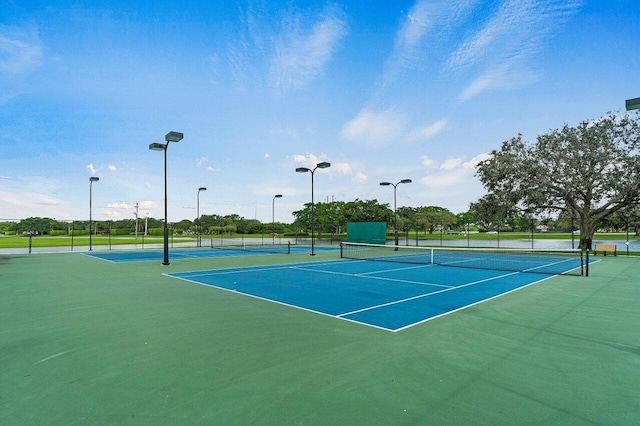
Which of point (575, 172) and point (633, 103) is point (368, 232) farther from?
point (633, 103)

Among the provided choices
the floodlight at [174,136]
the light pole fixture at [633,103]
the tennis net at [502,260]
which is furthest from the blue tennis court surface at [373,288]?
the floodlight at [174,136]

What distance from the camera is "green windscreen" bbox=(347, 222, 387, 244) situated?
1217 inches

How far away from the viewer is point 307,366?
4195 millimetres

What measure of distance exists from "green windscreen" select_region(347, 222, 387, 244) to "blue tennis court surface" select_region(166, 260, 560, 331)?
643 inches

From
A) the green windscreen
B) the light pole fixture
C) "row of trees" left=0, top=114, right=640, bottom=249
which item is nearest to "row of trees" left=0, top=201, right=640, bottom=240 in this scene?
"row of trees" left=0, top=114, right=640, bottom=249

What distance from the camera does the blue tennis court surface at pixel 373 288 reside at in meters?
7.11

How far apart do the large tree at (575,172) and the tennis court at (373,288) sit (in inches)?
565

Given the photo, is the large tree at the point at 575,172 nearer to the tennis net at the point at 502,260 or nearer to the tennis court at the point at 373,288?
the tennis net at the point at 502,260

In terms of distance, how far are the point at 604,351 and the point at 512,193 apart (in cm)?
2450

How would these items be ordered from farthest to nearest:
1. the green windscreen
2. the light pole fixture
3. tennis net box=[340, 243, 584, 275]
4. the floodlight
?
the green windscreen
tennis net box=[340, 243, 584, 275]
the floodlight
the light pole fixture

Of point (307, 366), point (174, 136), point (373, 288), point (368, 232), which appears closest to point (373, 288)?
point (373, 288)

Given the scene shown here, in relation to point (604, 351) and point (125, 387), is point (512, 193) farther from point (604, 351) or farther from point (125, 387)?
point (125, 387)

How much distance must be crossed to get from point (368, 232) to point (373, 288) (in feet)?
72.9

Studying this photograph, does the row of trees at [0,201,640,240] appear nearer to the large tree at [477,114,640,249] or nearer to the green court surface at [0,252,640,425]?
the large tree at [477,114,640,249]
